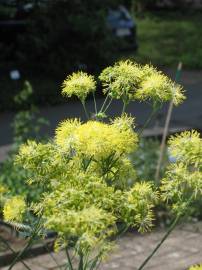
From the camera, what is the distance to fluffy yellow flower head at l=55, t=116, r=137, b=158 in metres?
2.04

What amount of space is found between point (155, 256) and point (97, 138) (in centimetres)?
415

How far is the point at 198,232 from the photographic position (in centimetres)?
661

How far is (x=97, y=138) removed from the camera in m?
2.03

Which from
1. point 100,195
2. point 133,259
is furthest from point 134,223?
point 133,259

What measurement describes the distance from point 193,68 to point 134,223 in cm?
1701

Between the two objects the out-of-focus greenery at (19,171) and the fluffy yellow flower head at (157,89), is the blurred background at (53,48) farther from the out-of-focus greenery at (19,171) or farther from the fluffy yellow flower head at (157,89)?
the fluffy yellow flower head at (157,89)

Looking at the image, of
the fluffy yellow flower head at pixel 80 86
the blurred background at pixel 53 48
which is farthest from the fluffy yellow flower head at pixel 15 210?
the blurred background at pixel 53 48

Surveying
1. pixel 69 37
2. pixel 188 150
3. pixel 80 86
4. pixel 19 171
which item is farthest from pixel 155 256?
pixel 69 37

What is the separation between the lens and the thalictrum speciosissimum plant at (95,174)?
178 centimetres

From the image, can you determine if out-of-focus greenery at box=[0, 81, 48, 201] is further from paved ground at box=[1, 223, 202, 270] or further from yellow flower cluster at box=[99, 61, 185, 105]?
yellow flower cluster at box=[99, 61, 185, 105]

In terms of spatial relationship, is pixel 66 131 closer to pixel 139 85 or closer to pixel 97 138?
pixel 97 138

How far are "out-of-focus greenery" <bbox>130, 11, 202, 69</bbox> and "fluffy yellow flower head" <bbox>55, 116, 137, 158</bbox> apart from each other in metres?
14.9

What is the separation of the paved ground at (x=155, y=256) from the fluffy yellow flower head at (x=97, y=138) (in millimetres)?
3577

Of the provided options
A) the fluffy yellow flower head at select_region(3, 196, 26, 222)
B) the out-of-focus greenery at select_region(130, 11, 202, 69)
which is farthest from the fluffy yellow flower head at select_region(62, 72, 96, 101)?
the out-of-focus greenery at select_region(130, 11, 202, 69)
